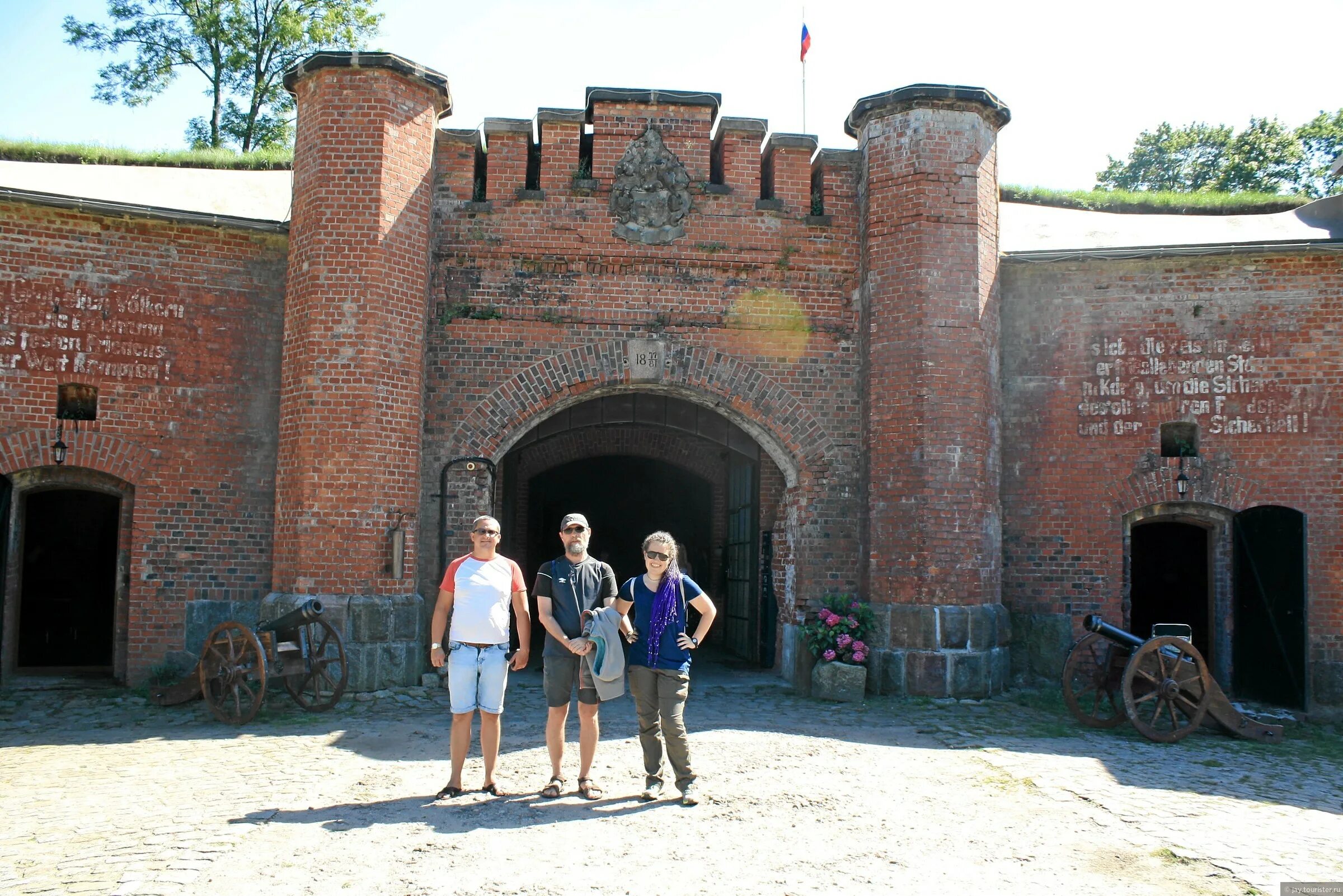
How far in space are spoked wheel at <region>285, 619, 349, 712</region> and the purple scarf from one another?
3861 mm

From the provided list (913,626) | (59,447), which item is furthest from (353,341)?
(913,626)

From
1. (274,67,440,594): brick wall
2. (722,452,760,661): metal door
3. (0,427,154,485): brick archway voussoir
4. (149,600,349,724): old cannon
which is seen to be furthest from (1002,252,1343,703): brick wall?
(0,427,154,485): brick archway voussoir

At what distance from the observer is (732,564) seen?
14.6 meters

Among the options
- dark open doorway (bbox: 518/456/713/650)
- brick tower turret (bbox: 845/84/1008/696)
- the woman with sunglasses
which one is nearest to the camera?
the woman with sunglasses

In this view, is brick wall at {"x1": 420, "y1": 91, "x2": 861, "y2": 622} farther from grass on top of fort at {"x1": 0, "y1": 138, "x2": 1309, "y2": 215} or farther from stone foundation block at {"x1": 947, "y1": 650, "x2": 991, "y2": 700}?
grass on top of fort at {"x1": 0, "y1": 138, "x2": 1309, "y2": 215}

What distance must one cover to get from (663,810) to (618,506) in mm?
14750

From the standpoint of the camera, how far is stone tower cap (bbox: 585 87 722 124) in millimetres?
10812

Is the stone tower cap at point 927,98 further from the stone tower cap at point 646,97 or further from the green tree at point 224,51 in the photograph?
the green tree at point 224,51

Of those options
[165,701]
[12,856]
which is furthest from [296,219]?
[12,856]

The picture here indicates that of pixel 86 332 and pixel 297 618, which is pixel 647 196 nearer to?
pixel 297 618

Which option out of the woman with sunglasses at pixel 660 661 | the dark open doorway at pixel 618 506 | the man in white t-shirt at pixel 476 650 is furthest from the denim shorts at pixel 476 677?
the dark open doorway at pixel 618 506

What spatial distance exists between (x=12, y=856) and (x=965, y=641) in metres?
8.16

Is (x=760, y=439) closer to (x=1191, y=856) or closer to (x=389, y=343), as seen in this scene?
(x=389, y=343)

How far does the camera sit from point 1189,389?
1091 centimetres
